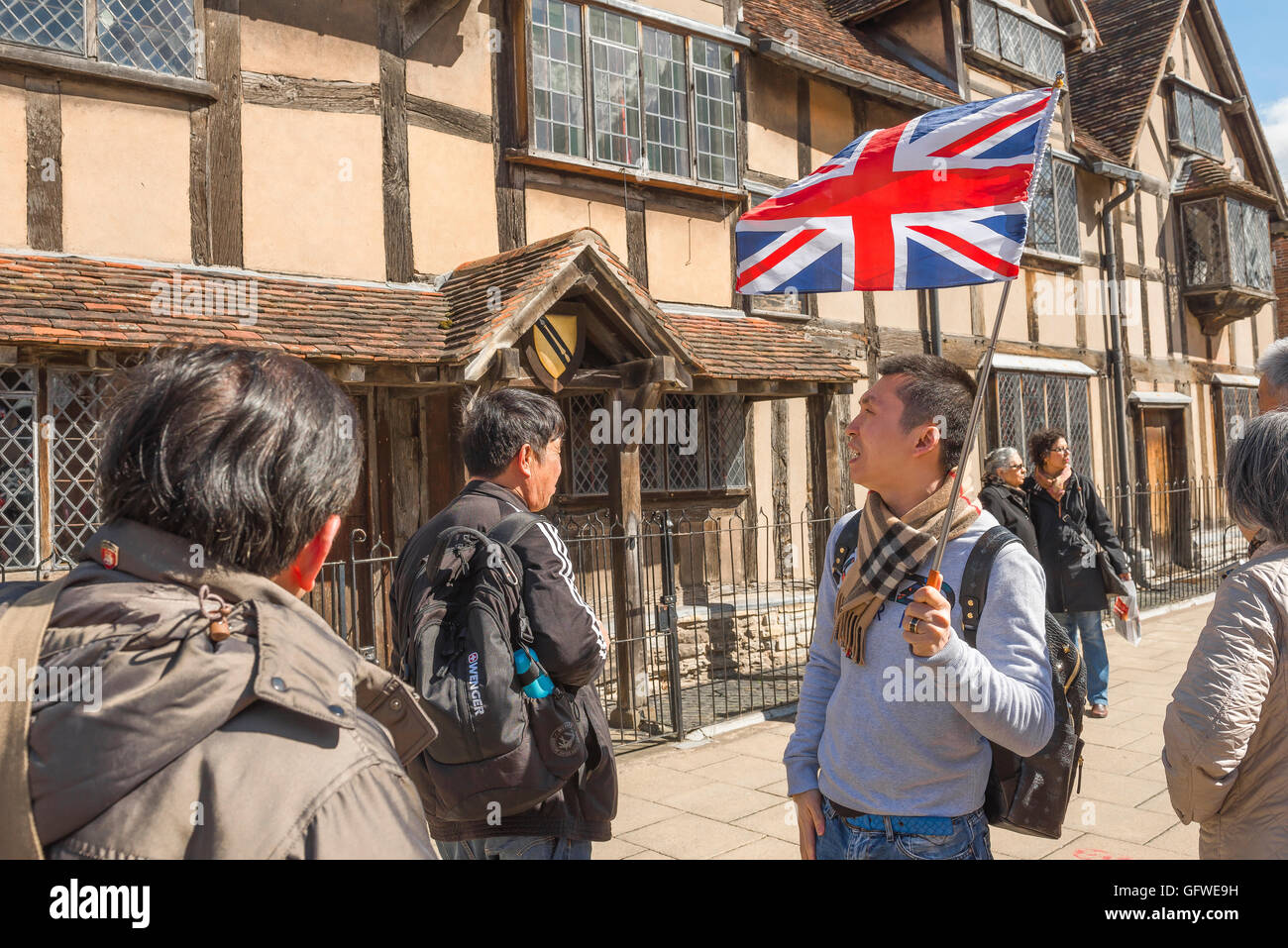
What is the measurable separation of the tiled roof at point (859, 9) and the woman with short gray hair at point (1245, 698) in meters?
12.0

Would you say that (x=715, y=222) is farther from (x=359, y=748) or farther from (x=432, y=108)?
(x=359, y=748)

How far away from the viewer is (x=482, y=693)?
2.40m

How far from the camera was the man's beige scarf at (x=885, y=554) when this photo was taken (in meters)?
2.31

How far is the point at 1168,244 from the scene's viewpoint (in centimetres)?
1627

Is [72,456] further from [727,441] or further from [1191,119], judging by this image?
[1191,119]

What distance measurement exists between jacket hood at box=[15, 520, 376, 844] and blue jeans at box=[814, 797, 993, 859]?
148 cm

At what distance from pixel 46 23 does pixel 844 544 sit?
6383 millimetres

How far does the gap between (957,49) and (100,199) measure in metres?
10.5

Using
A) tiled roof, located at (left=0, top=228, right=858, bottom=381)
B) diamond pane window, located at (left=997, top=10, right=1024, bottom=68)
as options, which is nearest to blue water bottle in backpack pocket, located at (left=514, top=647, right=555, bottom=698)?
tiled roof, located at (left=0, top=228, right=858, bottom=381)

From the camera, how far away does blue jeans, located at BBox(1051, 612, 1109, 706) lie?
6938 millimetres

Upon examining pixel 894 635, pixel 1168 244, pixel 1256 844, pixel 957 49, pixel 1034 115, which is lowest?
pixel 1256 844

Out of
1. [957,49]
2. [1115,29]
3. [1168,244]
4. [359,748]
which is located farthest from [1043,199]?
[359,748]

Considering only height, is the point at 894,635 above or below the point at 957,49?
below

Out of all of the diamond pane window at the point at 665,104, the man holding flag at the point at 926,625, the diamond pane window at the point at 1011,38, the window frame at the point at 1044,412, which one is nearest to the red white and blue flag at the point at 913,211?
the man holding flag at the point at 926,625
